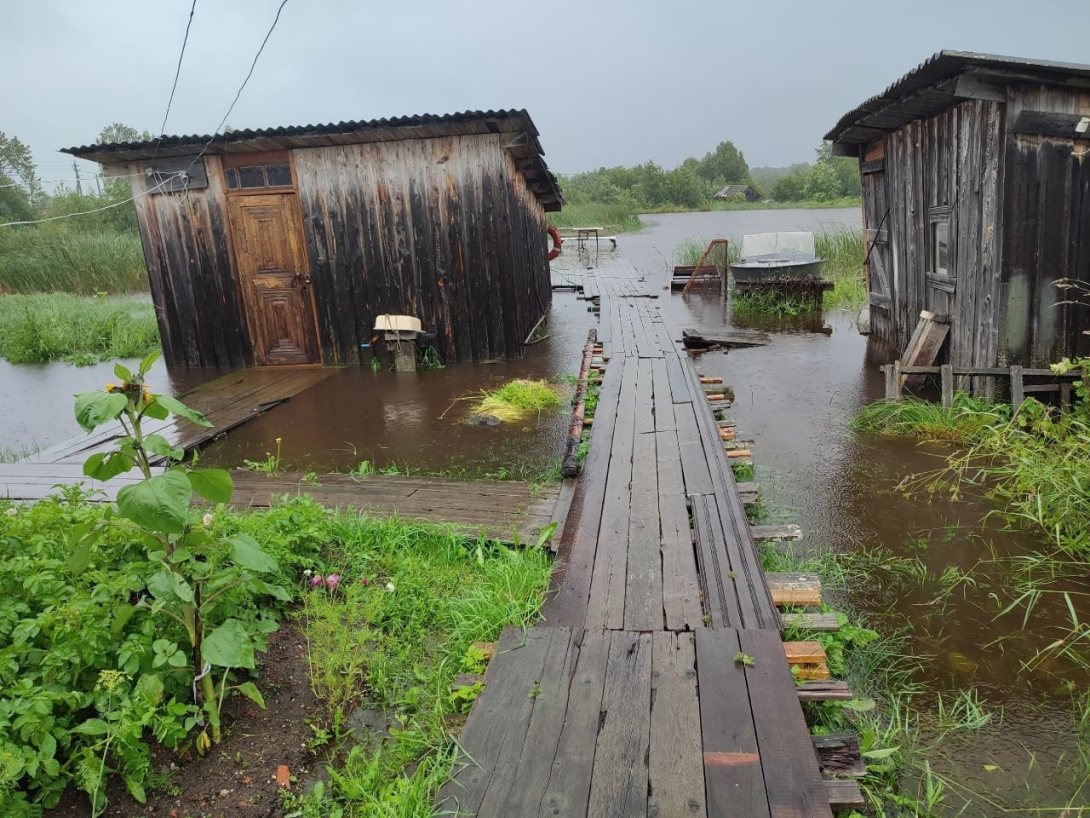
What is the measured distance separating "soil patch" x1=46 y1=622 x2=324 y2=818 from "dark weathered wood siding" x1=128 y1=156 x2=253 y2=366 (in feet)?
27.0

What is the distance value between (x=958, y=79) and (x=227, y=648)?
21.7ft

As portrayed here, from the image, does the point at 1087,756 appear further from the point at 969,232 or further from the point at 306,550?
the point at 969,232

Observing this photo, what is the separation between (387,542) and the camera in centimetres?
410

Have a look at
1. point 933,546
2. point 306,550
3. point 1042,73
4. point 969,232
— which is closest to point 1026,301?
point 969,232

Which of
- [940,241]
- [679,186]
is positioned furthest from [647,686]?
[679,186]

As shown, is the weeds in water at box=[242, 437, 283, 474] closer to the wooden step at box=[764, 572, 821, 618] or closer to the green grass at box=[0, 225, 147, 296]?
the wooden step at box=[764, 572, 821, 618]

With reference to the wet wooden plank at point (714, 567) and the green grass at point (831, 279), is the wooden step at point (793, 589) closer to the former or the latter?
the wet wooden plank at point (714, 567)

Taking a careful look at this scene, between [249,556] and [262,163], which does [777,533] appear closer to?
[249,556]

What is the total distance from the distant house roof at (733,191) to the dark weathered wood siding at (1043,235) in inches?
2867

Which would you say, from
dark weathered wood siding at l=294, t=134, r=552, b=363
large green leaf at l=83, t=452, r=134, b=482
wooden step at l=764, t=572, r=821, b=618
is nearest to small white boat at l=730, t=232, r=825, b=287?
dark weathered wood siding at l=294, t=134, r=552, b=363

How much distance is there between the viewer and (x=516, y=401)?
7695mm

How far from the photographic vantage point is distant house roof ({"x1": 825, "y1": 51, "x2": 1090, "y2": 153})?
5535mm

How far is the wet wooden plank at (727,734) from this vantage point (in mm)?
2139

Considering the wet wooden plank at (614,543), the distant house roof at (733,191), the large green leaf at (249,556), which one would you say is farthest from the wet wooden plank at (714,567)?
the distant house roof at (733,191)
